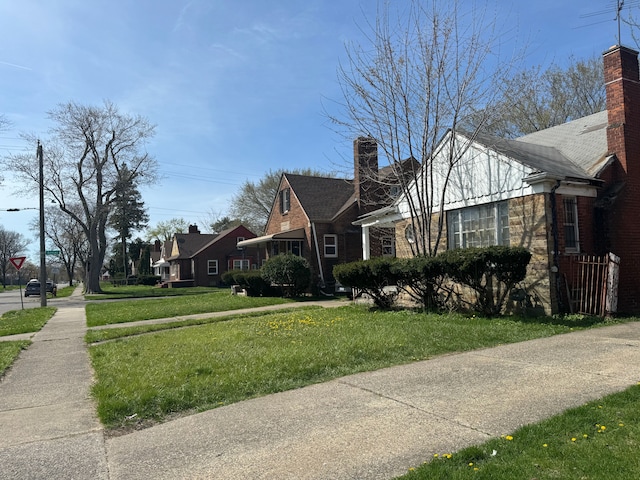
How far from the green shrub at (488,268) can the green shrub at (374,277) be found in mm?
1906

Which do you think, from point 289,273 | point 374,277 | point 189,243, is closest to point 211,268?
point 189,243

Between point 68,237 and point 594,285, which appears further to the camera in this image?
point 68,237

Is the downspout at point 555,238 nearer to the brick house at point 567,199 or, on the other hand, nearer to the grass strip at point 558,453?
the brick house at point 567,199

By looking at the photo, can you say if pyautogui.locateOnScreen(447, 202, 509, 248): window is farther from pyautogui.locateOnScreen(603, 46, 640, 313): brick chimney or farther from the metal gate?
pyautogui.locateOnScreen(603, 46, 640, 313): brick chimney

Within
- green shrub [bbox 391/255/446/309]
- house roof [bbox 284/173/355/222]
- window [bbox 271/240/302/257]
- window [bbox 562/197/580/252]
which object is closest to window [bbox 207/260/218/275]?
window [bbox 271/240/302/257]

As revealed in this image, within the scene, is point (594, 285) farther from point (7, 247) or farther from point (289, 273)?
point (7, 247)

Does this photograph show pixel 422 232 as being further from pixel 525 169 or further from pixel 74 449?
pixel 74 449

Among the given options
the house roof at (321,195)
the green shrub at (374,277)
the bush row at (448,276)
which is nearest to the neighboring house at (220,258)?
the house roof at (321,195)

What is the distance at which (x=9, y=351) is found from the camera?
10023mm

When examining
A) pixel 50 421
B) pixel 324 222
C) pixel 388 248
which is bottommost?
pixel 50 421

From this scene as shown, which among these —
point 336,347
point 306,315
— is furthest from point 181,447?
point 306,315

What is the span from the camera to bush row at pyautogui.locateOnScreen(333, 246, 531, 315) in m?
10.7

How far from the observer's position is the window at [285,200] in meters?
27.0

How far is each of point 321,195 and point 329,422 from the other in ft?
72.2
